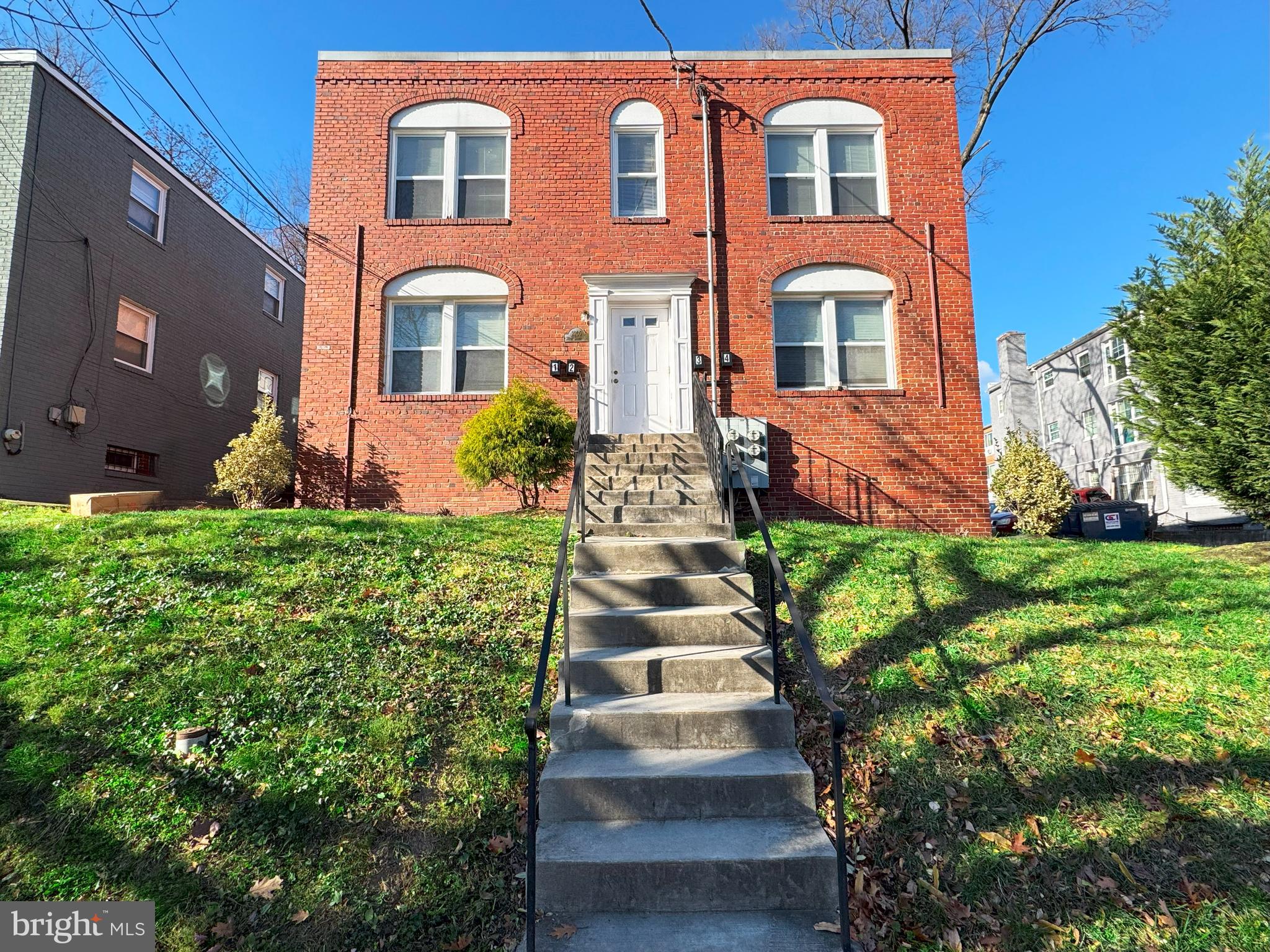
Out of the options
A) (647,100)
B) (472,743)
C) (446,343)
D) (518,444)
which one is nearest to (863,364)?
(647,100)

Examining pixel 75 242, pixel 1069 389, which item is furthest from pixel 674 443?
pixel 1069 389

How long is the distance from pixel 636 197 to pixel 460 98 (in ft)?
10.3

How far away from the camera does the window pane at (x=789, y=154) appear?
1045 cm

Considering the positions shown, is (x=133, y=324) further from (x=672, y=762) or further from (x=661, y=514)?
(x=672, y=762)

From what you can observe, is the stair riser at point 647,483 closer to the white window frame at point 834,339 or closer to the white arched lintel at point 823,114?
the white window frame at point 834,339

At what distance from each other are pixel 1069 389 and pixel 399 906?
2622cm

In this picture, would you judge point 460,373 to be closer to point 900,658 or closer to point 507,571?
point 507,571

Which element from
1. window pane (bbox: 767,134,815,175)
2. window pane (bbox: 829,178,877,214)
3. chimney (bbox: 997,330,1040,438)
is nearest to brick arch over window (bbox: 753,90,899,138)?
window pane (bbox: 767,134,815,175)

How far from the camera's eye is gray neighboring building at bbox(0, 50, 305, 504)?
32.0 ft

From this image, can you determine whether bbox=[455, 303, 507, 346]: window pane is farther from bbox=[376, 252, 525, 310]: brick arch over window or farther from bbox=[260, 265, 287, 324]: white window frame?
bbox=[260, 265, 287, 324]: white window frame

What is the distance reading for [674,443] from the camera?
8.73m

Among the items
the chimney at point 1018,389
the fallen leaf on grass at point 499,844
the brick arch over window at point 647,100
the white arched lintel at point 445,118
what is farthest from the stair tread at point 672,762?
the chimney at point 1018,389

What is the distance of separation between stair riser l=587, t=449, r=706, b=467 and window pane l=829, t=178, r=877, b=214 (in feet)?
16.4

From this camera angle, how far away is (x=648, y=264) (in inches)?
394
